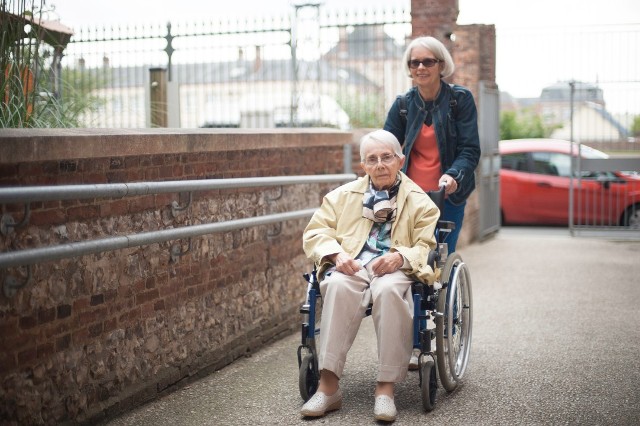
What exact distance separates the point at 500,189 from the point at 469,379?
31.8 ft

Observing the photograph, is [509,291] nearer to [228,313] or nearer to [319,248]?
[228,313]

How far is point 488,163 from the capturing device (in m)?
13.3

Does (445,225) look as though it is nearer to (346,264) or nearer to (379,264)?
(379,264)

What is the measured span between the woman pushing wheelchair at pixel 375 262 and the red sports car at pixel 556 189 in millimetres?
9289

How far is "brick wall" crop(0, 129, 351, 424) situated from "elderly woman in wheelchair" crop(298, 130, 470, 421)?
86 cm

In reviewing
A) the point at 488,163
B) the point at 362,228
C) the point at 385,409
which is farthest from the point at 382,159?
the point at 488,163

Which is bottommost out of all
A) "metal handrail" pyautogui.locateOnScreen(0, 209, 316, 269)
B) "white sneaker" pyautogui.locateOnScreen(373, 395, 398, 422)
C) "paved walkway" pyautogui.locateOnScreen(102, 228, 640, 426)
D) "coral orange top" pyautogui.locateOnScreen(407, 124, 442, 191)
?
"paved walkway" pyautogui.locateOnScreen(102, 228, 640, 426)

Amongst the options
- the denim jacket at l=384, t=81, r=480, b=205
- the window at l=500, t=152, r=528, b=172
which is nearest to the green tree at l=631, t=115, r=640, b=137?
the window at l=500, t=152, r=528, b=172

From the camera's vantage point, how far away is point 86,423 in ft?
15.0

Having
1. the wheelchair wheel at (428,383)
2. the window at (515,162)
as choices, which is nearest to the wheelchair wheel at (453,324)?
the wheelchair wheel at (428,383)

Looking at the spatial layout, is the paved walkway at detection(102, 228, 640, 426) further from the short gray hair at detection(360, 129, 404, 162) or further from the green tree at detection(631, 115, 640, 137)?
the green tree at detection(631, 115, 640, 137)

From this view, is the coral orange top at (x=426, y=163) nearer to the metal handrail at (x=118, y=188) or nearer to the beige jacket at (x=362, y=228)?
the beige jacket at (x=362, y=228)

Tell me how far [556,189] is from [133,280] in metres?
10.7

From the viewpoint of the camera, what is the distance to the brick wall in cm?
418
